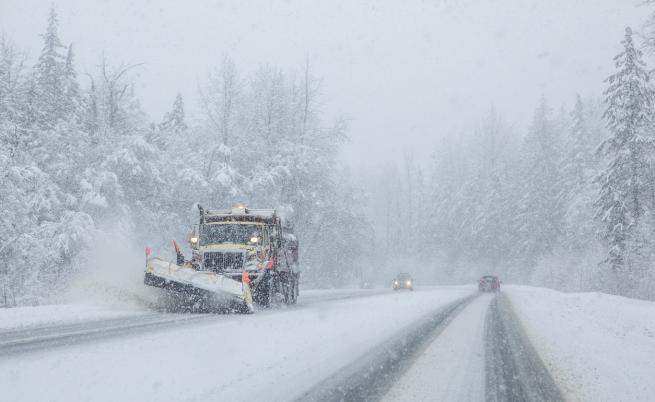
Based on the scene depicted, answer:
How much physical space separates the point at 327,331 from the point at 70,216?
17265mm

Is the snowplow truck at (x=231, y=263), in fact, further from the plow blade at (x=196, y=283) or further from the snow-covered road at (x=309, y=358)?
the snow-covered road at (x=309, y=358)

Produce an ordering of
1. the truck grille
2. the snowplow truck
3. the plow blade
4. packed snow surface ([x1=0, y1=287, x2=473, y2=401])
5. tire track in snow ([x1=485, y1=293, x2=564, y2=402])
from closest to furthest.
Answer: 1. packed snow surface ([x1=0, y1=287, x2=473, y2=401])
2. tire track in snow ([x1=485, y1=293, x2=564, y2=402])
3. the plow blade
4. the snowplow truck
5. the truck grille

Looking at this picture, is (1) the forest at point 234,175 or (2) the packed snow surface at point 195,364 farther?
(1) the forest at point 234,175

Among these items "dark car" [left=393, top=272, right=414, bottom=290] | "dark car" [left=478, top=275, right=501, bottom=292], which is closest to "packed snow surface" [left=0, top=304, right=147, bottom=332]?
"dark car" [left=393, top=272, right=414, bottom=290]

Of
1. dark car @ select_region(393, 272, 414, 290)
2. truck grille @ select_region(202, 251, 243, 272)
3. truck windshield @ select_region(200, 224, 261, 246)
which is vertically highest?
truck windshield @ select_region(200, 224, 261, 246)

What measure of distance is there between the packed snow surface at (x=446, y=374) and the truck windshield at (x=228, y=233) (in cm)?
758

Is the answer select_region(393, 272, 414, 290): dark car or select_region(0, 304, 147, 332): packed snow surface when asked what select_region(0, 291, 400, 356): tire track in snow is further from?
select_region(393, 272, 414, 290): dark car

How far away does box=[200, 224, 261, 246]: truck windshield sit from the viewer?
17578 millimetres

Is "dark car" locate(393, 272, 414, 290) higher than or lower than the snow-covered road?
lower

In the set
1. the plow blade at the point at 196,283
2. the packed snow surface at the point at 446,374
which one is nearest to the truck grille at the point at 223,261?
the plow blade at the point at 196,283

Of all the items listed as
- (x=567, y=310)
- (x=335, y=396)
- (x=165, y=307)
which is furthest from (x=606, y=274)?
(x=335, y=396)

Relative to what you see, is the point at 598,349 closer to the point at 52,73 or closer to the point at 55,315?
the point at 55,315

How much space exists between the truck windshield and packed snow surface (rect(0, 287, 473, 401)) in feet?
17.2

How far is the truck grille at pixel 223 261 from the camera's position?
16781 millimetres
